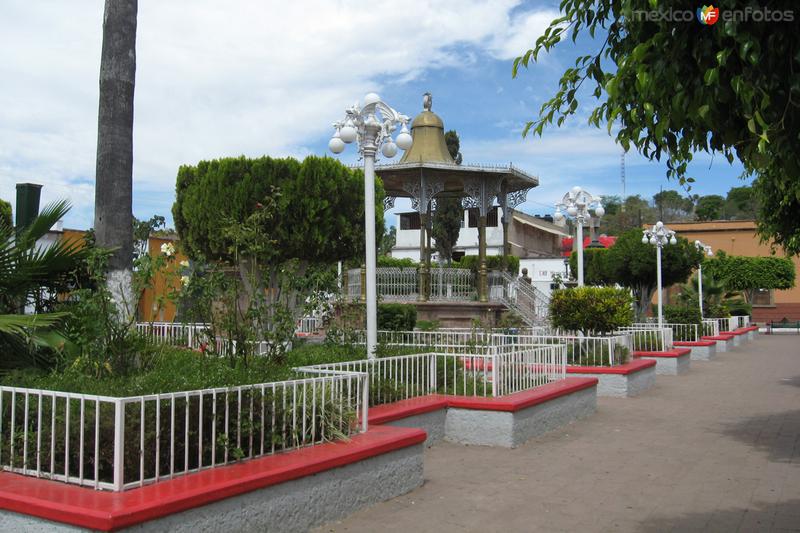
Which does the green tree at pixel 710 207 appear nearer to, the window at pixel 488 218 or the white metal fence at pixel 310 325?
the window at pixel 488 218

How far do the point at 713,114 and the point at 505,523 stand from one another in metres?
3.71

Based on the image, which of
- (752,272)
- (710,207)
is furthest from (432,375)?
(710,207)

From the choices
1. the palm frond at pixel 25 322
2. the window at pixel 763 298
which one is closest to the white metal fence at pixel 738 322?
the window at pixel 763 298

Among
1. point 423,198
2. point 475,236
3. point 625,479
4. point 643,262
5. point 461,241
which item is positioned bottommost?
point 625,479

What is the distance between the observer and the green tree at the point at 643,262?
3155 cm

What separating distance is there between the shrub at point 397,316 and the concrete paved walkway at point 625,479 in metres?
8.58

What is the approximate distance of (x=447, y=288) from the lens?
23.0 m

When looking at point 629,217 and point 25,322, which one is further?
point 629,217

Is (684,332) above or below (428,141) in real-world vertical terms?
below

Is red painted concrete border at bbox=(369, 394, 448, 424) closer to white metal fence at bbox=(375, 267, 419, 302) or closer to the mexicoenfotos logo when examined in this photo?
the mexicoenfotos logo

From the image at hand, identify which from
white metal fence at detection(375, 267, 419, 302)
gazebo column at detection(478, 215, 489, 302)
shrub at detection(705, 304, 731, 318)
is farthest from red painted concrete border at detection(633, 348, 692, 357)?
shrub at detection(705, 304, 731, 318)

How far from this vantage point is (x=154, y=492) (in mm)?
4656

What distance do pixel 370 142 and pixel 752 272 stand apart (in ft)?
143

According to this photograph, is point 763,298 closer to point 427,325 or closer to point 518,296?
point 518,296
